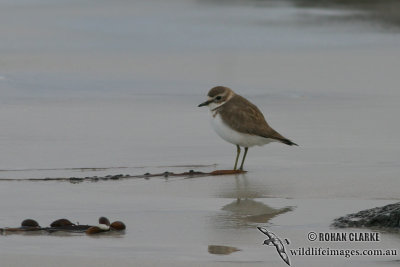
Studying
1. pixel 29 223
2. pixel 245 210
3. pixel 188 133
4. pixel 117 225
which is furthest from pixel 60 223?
pixel 188 133

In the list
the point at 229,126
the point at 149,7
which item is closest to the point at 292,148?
the point at 229,126

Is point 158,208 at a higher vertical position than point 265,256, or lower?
higher

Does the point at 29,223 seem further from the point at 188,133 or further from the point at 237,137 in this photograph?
the point at 188,133

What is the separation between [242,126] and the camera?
7.78m

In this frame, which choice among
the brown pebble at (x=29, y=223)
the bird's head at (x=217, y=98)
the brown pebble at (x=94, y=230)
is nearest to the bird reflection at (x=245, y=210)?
the brown pebble at (x=94, y=230)

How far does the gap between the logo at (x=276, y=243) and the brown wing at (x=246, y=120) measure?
7.33 feet

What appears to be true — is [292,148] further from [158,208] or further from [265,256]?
[265,256]

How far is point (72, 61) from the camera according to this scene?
1348cm

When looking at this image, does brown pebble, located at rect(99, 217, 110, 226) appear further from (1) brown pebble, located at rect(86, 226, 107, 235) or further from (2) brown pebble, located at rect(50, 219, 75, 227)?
(2) brown pebble, located at rect(50, 219, 75, 227)

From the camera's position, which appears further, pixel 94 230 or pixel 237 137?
pixel 237 137

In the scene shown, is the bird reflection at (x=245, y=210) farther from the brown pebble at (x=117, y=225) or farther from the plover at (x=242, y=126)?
the plover at (x=242, y=126)

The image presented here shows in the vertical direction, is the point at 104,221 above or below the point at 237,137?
below

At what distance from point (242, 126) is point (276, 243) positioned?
8.64ft

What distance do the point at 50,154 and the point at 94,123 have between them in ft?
4.53
